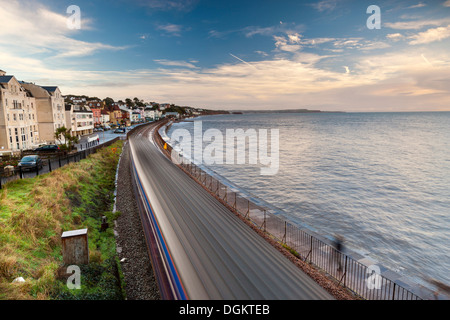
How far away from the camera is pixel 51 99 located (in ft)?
182

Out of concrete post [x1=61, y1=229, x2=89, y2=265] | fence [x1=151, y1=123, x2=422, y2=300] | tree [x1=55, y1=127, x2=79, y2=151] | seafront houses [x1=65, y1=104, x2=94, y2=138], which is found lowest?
fence [x1=151, y1=123, x2=422, y2=300]

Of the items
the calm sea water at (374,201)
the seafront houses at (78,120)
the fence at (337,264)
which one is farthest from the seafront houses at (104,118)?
the fence at (337,264)

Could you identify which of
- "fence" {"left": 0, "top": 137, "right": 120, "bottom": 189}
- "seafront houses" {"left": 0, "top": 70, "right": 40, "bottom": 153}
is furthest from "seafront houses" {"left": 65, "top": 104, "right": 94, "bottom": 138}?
"fence" {"left": 0, "top": 137, "right": 120, "bottom": 189}

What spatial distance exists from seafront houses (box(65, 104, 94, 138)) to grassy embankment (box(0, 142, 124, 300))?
168 feet

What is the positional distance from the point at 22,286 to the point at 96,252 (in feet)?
15.2

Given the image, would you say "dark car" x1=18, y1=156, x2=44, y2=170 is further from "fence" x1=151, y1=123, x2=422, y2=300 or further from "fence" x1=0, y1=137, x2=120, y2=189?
"fence" x1=151, y1=123, x2=422, y2=300

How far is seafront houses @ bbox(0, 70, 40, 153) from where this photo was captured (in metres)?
38.7

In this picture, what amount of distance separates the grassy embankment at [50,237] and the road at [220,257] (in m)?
3.31

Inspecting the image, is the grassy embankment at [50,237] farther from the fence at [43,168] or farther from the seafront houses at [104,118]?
the seafront houses at [104,118]

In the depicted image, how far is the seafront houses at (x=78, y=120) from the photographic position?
67.8 m
